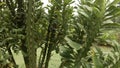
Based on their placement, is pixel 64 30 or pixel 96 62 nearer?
pixel 96 62

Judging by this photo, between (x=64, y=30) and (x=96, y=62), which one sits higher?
(x=64, y=30)

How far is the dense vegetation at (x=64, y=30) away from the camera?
1.95 m

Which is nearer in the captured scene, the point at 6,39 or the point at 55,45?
the point at 6,39

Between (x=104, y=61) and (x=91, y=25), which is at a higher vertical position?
(x=91, y=25)

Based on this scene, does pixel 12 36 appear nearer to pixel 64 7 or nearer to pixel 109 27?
pixel 64 7

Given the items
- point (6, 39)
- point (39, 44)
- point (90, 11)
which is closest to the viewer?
point (90, 11)

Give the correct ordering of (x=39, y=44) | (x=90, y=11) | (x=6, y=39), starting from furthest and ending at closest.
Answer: (x=39, y=44)
(x=6, y=39)
(x=90, y=11)

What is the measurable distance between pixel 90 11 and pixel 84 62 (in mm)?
349

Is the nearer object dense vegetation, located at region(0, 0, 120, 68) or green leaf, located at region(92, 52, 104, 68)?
green leaf, located at region(92, 52, 104, 68)

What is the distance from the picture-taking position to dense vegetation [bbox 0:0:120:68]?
76.6 inches

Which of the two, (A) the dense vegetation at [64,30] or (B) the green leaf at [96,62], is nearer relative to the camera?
(B) the green leaf at [96,62]

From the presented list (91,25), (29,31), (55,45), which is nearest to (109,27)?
(91,25)

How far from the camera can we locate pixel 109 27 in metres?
2.03

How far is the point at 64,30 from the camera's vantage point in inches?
98.5
